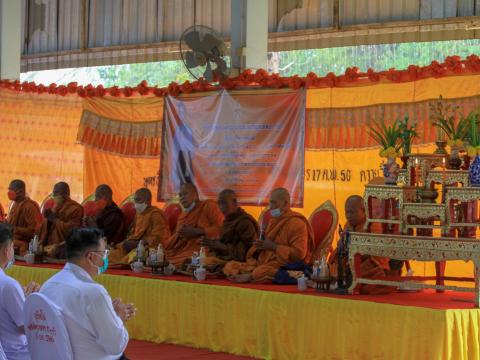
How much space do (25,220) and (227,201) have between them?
2.90m

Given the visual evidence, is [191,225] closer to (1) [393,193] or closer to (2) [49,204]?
(2) [49,204]

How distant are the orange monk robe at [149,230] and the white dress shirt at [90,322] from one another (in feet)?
18.2

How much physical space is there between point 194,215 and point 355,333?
3238 mm

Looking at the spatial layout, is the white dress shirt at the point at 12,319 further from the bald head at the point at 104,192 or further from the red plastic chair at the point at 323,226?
the bald head at the point at 104,192

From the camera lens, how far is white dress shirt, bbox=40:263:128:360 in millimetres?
3672

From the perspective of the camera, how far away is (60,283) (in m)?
3.79

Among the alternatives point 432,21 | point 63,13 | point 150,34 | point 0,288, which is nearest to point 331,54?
point 432,21

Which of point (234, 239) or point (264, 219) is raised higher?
point (264, 219)

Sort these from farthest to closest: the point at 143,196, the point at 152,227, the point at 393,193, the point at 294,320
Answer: the point at 143,196 < the point at 152,227 < the point at 294,320 < the point at 393,193

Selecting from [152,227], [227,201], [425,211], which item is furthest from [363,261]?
[152,227]

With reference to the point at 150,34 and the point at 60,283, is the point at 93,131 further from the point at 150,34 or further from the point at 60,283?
the point at 60,283

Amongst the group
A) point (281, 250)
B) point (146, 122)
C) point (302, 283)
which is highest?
point (146, 122)

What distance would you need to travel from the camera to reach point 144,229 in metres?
9.53

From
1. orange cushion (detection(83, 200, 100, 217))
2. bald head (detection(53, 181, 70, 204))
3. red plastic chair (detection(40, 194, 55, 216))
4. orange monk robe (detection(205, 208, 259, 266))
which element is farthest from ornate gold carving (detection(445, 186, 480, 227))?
red plastic chair (detection(40, 194, 55, 216))
